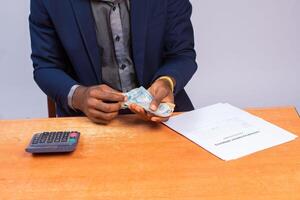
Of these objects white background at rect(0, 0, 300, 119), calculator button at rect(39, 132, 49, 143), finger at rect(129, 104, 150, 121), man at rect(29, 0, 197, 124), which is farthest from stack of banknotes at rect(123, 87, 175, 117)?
white background at rect(0, 0, 300, 119)

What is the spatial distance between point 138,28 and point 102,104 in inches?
14.1

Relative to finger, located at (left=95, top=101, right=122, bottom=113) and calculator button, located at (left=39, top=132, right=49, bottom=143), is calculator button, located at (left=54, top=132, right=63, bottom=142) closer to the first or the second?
calculator button, located at (left=39, top=132, right=49, bottom=143)

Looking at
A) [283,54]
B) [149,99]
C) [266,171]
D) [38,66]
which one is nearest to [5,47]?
[38,66]

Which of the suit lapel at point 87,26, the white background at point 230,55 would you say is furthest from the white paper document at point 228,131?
the white background at point 230,55

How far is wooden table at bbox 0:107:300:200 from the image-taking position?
782 mm

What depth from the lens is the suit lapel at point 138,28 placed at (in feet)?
4.31

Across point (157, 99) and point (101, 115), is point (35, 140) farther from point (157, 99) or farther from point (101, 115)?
point (157, 99)

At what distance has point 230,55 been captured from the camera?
2074 millimetres

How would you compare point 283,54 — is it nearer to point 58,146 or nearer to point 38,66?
point 38,66

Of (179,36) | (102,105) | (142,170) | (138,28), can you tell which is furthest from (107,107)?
(179,36)

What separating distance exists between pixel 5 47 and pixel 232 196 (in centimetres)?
158

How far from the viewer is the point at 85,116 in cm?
115

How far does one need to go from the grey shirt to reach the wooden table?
353 mm

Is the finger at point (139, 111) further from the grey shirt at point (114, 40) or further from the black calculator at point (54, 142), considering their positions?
the grey shirt at point (114, 40)
